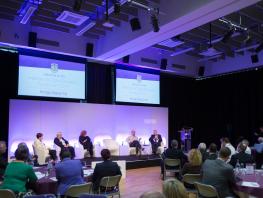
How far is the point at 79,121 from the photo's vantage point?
10.6 metres

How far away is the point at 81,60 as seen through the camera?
1060 centimetres

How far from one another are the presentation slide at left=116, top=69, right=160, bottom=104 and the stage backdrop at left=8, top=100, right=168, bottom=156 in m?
0.40

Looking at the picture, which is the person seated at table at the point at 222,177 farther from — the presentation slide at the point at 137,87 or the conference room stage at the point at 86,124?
the presentation slide at the point at 137,87

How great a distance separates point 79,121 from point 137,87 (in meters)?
2.81

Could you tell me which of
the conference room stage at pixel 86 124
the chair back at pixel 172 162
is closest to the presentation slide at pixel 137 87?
the conference room stage at pixel 86 124

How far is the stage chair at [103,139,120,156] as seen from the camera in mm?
10320

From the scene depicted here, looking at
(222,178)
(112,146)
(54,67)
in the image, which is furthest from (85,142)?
(222,178)

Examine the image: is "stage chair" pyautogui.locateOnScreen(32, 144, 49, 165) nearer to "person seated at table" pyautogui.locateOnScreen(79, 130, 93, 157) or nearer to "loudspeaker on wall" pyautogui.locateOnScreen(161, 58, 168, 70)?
"person seated at table" pyautogui.locateOnScreen(79, 130, 93, 157)

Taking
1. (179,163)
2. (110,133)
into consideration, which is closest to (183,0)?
(179,163)

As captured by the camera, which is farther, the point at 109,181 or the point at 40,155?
the point at 40,155

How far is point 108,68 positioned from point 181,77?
13.8ft

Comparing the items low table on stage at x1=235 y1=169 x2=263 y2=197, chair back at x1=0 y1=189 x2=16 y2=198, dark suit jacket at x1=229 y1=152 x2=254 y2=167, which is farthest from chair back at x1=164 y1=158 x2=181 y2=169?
chair back at x1=0 y1=189 x2=16 y2=198

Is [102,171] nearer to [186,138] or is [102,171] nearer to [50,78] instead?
[50,78]

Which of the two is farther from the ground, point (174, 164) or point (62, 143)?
point (62, 143)
